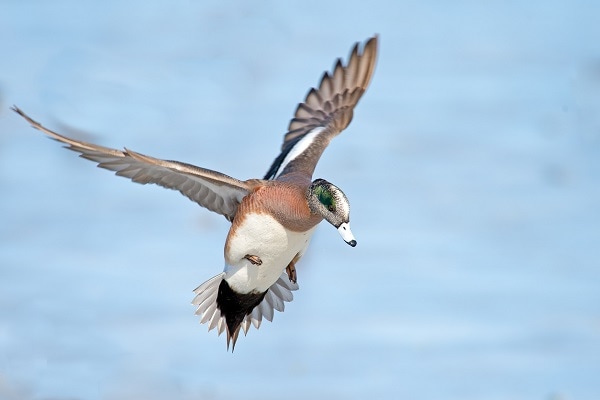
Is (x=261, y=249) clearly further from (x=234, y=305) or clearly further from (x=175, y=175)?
(x=234, y=305)

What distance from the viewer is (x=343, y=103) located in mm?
16203

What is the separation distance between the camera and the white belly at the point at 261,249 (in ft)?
42.0

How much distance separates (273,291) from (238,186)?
2.34m

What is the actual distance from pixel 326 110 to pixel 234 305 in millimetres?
3614

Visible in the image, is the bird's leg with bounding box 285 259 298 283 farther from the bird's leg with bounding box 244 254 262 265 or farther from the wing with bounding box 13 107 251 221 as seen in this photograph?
the wing with bounding box 13 107 251 221

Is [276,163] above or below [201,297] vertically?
above

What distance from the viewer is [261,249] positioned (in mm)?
12961

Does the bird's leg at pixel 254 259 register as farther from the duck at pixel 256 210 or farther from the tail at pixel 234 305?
the tail at pixel 234 305

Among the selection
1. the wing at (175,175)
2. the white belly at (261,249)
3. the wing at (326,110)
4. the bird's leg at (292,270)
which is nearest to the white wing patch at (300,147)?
the wing at (326,110)

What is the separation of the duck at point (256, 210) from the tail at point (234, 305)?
0.04ft

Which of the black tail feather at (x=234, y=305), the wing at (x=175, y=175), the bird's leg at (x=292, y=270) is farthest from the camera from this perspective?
the black tail feather at (x=234, y=305)

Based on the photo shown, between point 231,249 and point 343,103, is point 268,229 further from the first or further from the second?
point 343,103

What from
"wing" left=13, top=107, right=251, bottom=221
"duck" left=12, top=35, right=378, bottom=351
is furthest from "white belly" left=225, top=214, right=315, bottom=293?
"wing" left=13, top=107, right=251, bottom=221

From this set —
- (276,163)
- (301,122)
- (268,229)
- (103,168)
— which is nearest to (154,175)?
(103,168)
